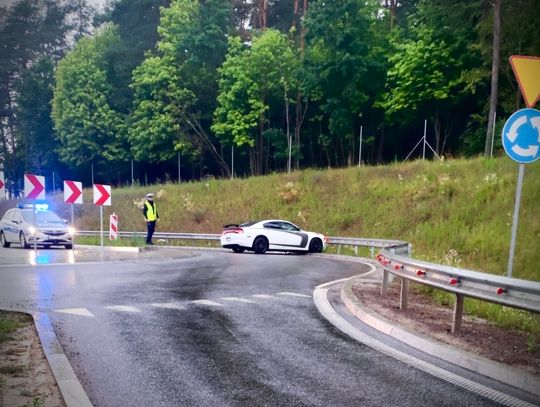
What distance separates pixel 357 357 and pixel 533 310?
6.31 ft

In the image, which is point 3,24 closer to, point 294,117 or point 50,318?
point 50,318

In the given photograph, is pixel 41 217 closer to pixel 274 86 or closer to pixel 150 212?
pixel 150 212

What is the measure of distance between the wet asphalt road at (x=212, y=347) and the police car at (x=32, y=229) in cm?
947

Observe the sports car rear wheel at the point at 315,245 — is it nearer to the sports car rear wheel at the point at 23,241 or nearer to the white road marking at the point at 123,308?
the sports car rear wheel at the point at 23,241

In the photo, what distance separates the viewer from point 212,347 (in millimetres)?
6004

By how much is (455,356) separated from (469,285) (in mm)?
1034

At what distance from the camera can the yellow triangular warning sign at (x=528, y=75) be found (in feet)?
23.5

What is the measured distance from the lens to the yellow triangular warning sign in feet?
23.5

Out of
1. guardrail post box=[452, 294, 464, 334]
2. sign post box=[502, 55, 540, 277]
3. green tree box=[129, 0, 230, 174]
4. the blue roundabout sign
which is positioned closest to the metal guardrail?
guardrail post box=[452, 294, 464, 334]

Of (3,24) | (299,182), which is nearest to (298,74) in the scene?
(299,182)

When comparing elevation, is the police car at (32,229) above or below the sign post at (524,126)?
below

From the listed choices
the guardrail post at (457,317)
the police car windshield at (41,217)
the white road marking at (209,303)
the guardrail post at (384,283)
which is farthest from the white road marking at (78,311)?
the police car windshield at (41,217)

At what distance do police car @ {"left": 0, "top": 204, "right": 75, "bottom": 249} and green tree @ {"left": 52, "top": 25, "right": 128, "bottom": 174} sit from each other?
80.2 feet

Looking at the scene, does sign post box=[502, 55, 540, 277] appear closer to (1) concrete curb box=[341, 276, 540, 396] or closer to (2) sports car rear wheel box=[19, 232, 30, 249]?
(1) concrete curb box=[341, 276, 540, 396]
